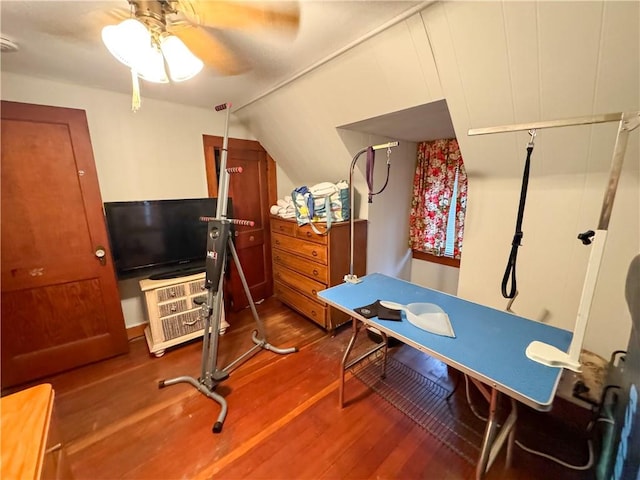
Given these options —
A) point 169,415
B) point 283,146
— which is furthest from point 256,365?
point 283,146

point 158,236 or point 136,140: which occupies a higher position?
point 136,140

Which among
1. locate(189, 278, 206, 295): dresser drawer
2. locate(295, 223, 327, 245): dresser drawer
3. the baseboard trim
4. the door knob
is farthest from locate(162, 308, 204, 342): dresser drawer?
locate(295, 223, 327, 245): dresser drawer

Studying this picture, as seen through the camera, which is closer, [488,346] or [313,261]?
[488,346]

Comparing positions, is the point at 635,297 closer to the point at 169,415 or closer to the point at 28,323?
the point at 169,415

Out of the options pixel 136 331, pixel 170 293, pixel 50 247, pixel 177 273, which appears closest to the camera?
pixel 50 247

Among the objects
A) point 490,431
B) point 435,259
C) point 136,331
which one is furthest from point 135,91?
point 435,259

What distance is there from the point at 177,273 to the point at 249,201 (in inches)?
43.3

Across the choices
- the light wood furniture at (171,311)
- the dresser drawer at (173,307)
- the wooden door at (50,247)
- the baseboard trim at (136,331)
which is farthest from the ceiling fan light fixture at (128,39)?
the baseboard trim at (136,331)

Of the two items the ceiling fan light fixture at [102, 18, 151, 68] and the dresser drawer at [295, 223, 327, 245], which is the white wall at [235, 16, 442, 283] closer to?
the dresser drawer at [295, 223, 327, 245]

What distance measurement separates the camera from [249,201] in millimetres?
3041

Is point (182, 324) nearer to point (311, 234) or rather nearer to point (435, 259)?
point (311, 234)

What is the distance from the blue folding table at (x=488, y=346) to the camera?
3.24ft

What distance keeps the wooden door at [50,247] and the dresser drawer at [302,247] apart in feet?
4.91

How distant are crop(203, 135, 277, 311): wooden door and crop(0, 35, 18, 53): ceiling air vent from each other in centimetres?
131
